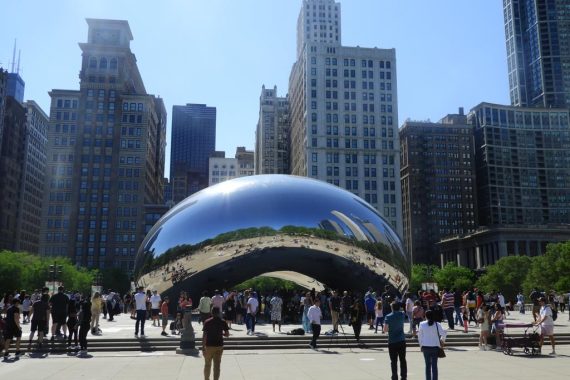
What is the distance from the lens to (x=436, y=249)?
486ft

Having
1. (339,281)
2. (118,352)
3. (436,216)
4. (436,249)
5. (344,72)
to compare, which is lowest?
(118,352)

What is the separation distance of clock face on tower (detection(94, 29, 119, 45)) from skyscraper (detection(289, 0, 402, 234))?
148 feet

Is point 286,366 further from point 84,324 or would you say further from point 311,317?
point 84,324

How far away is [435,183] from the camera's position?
6048 inches

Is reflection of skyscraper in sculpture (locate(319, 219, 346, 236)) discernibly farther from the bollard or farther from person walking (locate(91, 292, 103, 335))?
the bollard

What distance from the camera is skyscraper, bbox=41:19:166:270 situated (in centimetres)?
10744

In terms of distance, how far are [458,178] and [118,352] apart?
15138 centimetres

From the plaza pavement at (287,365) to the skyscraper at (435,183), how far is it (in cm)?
13809

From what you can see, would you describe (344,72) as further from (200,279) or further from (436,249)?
(200,279)

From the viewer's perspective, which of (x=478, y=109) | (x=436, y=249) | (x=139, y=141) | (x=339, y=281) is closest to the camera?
(x=339, y=281)

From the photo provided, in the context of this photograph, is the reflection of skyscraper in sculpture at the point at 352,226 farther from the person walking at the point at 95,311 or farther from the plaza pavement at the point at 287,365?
the person walking at the point at 95,311

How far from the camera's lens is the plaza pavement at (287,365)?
1094 centimetres

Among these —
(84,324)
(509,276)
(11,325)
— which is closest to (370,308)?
(84,324)

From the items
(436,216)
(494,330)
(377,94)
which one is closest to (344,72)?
(377,94)
